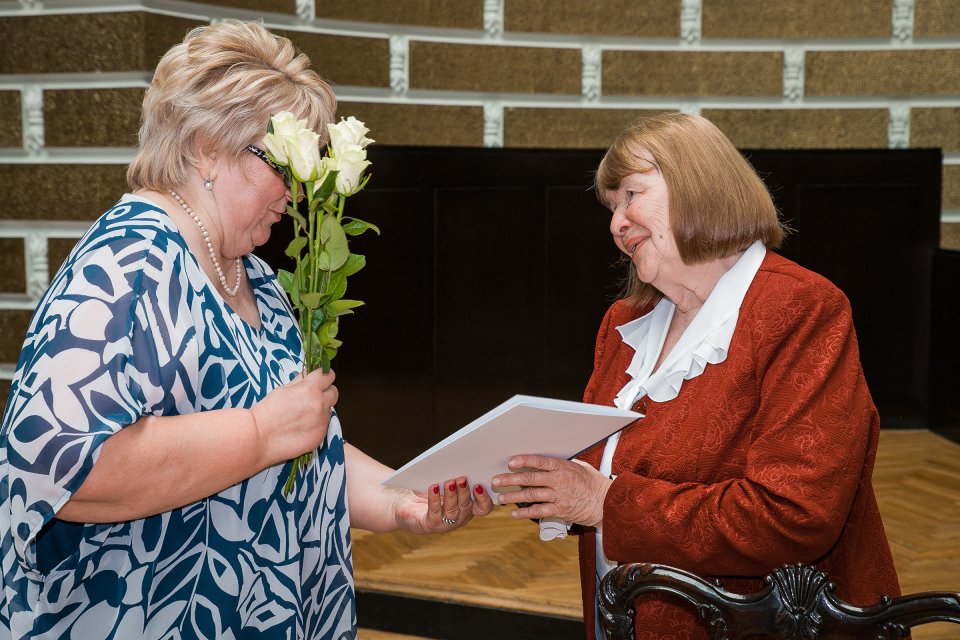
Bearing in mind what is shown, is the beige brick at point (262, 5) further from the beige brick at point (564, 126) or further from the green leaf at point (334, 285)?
the green leaf at point (334, 285)

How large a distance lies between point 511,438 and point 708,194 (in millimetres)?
622

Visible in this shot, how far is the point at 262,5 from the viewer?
4.25 meters

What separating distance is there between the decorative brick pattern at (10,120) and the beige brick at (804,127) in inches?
137

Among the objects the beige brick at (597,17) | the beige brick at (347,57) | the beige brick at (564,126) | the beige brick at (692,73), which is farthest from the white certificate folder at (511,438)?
the beige brick at (692,73)

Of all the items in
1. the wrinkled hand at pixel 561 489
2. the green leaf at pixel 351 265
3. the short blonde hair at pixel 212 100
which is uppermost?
the short blonde hair at pixel 212 100

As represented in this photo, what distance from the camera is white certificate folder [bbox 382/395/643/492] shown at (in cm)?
154

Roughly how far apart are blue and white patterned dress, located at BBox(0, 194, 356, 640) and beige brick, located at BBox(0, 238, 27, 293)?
242 cm

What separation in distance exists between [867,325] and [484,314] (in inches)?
88.1

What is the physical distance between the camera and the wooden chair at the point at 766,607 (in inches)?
51.9

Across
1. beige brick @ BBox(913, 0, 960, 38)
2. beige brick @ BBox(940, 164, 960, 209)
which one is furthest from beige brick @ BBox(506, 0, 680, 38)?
beige brick @ BBox(940, 164, 960, 209)

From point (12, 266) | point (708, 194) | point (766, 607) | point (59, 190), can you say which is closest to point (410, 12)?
point (59, 190)

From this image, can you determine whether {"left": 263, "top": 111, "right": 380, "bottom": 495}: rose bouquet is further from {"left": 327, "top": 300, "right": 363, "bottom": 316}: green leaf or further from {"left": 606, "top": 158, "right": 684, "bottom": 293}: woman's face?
{"left": 606, "top": 158, "right": 684, "bottom": 293}: woman's face

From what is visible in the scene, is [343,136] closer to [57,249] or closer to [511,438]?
[511,438]

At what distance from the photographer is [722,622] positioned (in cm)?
135
